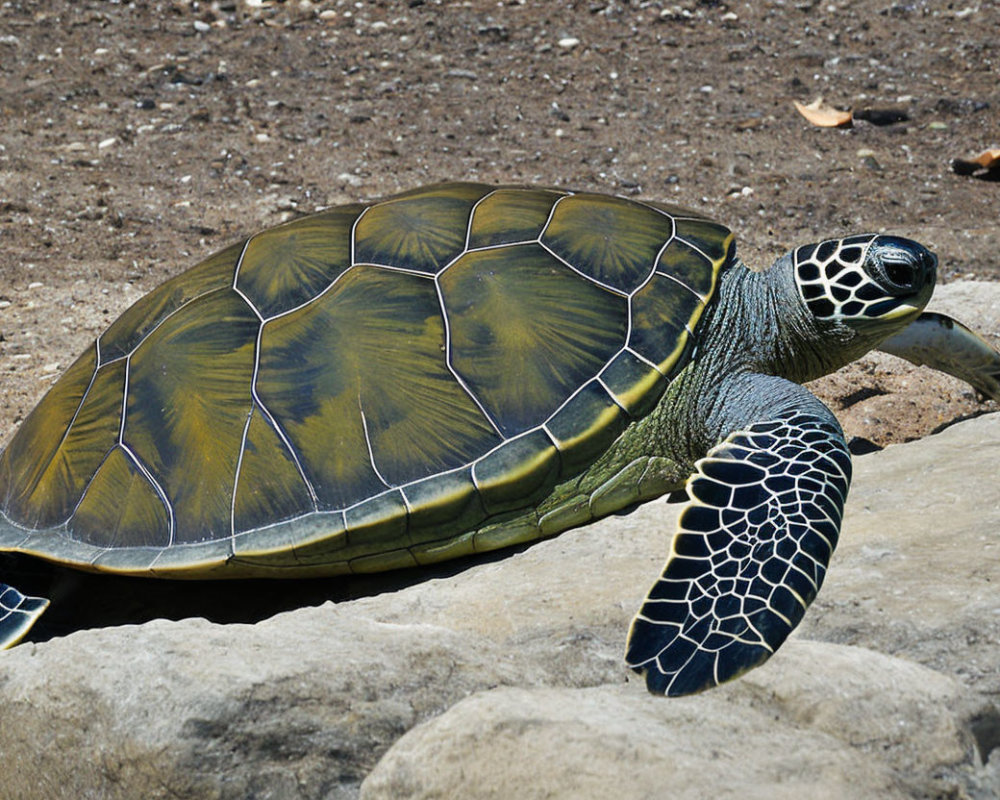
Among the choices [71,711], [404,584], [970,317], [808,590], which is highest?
[71,711]

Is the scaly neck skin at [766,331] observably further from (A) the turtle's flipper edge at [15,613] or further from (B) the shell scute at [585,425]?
(A) the turtle's flipper edge at [15,613]

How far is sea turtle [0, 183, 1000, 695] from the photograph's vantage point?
2930mm

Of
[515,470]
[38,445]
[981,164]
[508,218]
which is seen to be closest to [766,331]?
[508,218]

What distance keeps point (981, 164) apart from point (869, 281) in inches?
150

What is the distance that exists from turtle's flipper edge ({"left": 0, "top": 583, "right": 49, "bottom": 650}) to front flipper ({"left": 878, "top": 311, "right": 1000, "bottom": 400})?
3.07 meters

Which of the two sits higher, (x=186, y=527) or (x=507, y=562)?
(x=186, y=527)

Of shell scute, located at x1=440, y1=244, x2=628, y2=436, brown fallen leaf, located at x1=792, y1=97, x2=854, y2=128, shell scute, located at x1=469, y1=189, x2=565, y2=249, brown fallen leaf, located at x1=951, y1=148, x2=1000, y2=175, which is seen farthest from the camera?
brown fallen leaf, located at x1=792, y1=97, x2=854, y2=128

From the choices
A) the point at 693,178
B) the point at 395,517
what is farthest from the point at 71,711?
the point at 693,178

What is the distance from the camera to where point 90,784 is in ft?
7.41

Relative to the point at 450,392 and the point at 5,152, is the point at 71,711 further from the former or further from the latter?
the point at 5,152

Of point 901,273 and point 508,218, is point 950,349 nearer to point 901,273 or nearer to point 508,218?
point 901,273

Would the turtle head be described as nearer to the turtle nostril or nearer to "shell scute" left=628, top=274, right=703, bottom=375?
the turtle nostril

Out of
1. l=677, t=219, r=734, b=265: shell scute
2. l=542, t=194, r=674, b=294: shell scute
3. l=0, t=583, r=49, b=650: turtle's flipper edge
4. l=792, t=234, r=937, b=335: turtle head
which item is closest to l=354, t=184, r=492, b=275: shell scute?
l=542, t=194, r=674, b=294: shell scute

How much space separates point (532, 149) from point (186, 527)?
4781 mm
